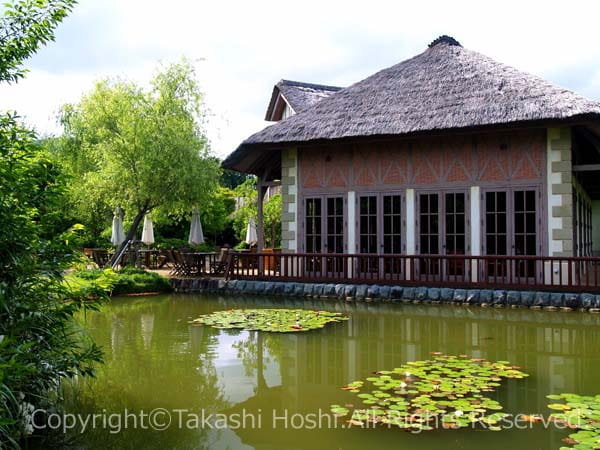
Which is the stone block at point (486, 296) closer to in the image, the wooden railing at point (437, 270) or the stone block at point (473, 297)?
the stone block at point (473, 297)

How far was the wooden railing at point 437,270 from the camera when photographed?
10969 mm

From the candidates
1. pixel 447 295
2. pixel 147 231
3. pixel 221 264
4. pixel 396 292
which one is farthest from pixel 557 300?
pixel 147 231

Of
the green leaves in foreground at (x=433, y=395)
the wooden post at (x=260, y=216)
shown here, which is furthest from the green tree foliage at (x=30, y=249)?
the wooden post at (x=260, y=216)

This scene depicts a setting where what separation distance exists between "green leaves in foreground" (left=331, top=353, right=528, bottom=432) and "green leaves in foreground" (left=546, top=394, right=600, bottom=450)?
437mm

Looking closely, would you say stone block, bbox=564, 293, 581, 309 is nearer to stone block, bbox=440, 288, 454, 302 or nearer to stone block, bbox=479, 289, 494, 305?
stone block, bbox=479, 289, 494, 305

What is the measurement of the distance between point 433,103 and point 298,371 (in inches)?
330

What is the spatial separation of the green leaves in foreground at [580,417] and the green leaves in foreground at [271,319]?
4115 mm

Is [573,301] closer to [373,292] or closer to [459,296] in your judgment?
[459,296]

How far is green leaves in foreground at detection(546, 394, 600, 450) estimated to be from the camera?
12.6ft

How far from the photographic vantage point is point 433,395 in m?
4.90

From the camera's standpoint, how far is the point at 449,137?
12.7 m

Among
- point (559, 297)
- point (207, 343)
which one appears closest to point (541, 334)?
point (559, 297)

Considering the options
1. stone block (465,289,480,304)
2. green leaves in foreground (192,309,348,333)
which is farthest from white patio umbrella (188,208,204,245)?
stone block (465,289,480,304)

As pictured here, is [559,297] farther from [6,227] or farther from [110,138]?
[110,138]
